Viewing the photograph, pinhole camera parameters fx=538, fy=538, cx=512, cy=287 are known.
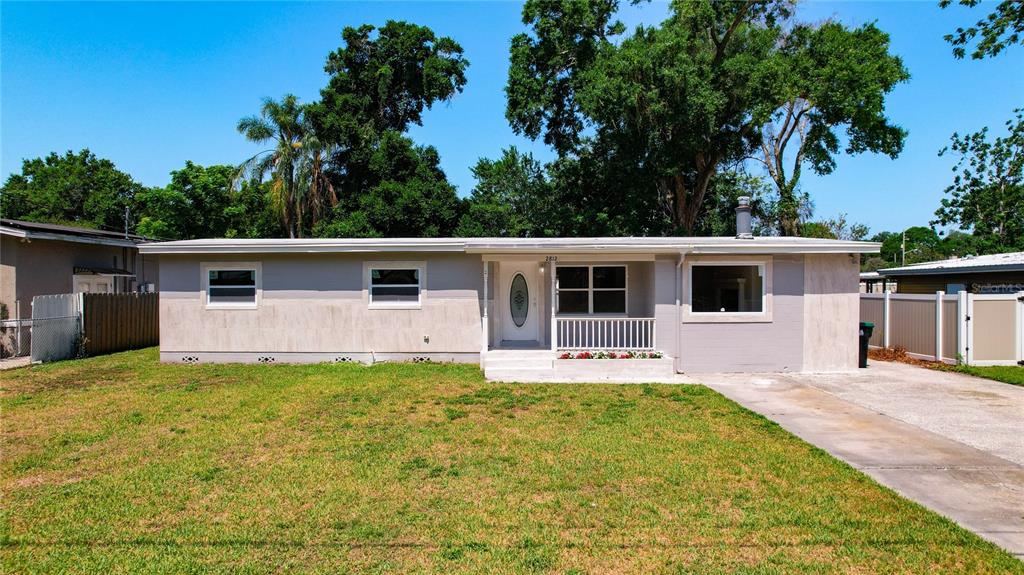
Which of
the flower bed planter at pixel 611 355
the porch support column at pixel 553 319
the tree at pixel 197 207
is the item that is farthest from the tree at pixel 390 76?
the flower bed planter at pixel 611 355

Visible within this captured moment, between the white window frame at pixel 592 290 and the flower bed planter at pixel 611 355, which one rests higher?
the white window frame at pixel 592 290

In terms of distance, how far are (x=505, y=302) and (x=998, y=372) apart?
10.5m

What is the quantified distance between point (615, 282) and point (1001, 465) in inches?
294

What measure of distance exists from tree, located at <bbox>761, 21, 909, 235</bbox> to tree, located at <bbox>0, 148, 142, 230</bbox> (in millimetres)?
44272

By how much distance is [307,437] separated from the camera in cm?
661

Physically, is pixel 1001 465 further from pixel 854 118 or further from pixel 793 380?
pixel 854 118

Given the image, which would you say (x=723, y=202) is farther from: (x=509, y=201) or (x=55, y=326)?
(x=55, y=326)

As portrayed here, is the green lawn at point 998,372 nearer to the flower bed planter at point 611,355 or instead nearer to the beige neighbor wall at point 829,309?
the beige neighbor wall at point 829,309

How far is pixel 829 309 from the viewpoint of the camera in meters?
11.3

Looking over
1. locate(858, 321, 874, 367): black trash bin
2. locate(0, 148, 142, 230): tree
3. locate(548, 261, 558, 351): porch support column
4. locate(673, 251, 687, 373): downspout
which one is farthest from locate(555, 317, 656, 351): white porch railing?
locate(0, 148, 142, 230): tree

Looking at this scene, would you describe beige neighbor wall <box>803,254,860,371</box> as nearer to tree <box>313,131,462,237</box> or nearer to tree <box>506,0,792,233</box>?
tree <box>506,0,792,233</box>

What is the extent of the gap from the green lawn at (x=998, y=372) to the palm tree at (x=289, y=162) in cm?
2434

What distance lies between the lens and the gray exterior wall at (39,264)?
517 inches

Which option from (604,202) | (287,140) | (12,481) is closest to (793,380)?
(12,481)
